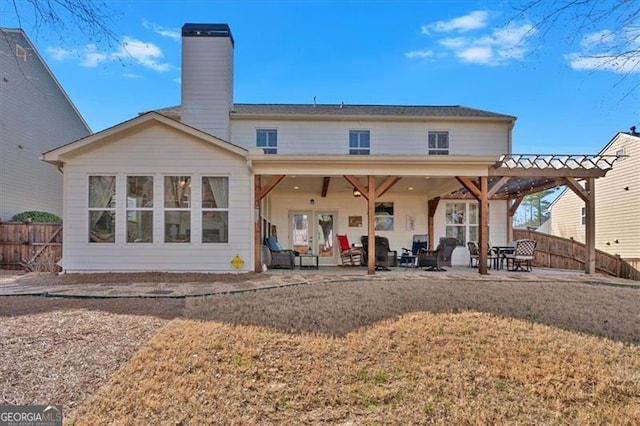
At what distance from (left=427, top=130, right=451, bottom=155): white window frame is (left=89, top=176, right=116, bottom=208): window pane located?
10004 millimetres

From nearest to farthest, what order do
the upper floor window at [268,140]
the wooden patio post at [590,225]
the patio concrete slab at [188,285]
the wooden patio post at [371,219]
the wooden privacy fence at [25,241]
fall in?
1. the patio concrete slab at [188,285]
2. the wooden patio post at [371,219]
3. the wooden patio post at [590,225]
4. the wooden privacy fence at [25,241]
5. the upper floor window at [268,140]

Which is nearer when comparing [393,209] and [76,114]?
[393,209]

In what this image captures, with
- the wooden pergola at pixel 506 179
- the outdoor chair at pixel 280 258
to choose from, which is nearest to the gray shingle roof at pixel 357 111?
the wooden pergola at pixel 506 179

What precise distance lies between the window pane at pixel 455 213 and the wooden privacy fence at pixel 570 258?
2.48 metres

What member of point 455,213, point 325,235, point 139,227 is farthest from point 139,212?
point 455,213

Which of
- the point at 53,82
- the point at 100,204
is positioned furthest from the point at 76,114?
the point at 100,204

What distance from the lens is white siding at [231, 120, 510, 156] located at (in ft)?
45.2

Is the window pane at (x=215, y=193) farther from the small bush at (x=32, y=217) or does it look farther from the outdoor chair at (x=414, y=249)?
the small bush at (x=32, y=217)

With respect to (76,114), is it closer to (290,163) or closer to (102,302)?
(290,163)

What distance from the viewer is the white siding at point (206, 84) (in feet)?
43.1

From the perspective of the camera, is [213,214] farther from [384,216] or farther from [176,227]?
[384,216]

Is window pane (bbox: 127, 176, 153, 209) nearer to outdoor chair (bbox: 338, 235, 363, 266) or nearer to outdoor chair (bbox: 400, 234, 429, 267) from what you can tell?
outdoor chair (bbox: 338, 235, 363, 266)

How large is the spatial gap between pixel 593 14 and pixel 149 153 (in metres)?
9.03

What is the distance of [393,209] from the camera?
1429 centimetres
